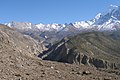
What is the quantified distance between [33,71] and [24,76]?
265cm

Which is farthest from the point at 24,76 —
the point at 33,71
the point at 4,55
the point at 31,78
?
the point at 4,55

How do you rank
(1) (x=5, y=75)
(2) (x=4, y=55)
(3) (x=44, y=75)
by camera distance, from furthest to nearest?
(2) (x=4, y=55)
(3) (x=44, y=75)
(1) (x=5, y=75)

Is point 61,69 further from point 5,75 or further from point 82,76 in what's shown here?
point 5,75

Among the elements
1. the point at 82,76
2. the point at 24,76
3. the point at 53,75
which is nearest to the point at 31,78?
the point at 24,76

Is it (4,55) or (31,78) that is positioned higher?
(4,55)

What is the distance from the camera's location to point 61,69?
34.7 meters

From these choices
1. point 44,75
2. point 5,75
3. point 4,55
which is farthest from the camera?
point 4,55

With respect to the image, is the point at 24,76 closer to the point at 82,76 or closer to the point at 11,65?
the point at 11,65

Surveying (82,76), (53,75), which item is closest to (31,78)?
(53,75)

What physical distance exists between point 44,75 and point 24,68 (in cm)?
231

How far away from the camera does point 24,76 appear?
28875 millimetres

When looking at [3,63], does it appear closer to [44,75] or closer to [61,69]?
[44,75]

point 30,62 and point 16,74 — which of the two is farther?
point 30,62

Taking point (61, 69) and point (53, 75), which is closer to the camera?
point (53, 75)
